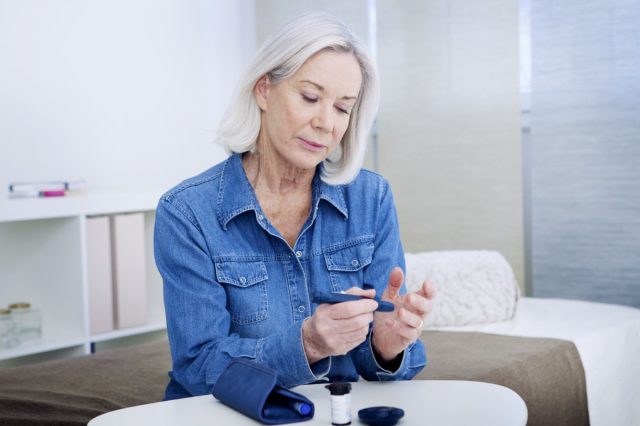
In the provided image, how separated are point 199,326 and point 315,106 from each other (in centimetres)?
47

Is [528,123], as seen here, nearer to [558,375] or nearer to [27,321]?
[558,375]

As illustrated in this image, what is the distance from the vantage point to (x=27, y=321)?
309cm

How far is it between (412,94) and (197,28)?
3.78ft

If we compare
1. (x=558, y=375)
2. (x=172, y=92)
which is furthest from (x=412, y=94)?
(x=558, y=375)

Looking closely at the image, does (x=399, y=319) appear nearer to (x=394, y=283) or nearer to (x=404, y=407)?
(x=394, y=283)

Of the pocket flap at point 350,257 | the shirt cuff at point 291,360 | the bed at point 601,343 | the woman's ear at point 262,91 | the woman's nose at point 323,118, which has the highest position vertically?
the woman's ear at point 262,91

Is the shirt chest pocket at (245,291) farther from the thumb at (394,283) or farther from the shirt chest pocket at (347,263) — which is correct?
the thumb at (394,283)

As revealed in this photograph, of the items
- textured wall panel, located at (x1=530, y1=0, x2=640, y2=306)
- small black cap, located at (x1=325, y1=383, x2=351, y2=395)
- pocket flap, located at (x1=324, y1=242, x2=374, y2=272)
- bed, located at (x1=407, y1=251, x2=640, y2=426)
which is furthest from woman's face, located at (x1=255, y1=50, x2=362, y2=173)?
textured wall panel, located at (x1=530, y1=0, x2=640, y2=306)

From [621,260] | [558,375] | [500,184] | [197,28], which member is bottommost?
[558,375]

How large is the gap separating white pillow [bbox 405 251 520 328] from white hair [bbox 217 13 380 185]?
1090mm

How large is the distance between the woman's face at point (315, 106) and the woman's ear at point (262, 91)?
0.08ft

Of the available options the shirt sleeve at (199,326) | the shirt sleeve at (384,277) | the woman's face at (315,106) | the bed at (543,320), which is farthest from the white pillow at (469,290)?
the shirt sleeve at (199,326)

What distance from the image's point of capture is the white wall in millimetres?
3479

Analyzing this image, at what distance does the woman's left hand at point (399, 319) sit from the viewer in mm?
1390
